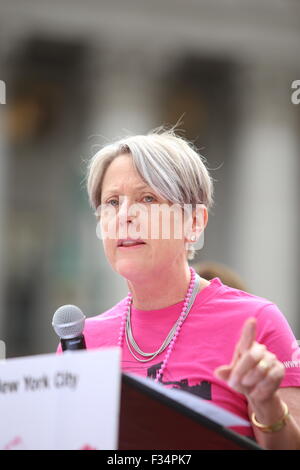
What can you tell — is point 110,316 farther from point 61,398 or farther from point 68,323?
point 61,398

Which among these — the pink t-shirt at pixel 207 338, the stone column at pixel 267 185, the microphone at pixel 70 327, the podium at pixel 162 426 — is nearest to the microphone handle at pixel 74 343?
the microphone at pixel 70 327

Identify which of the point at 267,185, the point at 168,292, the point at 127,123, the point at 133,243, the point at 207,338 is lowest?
the point at 207,338

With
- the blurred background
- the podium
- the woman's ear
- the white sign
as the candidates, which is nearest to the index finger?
the podium

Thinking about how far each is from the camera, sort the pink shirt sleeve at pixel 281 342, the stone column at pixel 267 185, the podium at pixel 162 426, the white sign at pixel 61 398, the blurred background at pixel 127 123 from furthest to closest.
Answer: the stone column at pixel 267 185
the blurred background at pixel 127 123
the pink shirt sleeve at pixel 281 342
the podium at pixel 162 426
the white sign at pixel 61 398

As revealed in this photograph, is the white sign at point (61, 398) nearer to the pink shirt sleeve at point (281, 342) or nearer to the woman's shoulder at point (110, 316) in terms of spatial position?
the pink shirt sleeve at point (281, 342)

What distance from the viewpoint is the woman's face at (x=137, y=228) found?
6.70 ft

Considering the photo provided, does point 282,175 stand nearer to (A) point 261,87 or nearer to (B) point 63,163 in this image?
(A) point 261,87

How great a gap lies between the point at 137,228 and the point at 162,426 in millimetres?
716

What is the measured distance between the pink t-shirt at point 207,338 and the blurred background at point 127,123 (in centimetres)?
650

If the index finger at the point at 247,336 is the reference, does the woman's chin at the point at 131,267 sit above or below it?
above

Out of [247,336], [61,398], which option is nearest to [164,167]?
[247,336]

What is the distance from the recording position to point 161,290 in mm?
2146

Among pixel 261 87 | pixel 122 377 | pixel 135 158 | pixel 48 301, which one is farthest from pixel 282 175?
pixel 122 377

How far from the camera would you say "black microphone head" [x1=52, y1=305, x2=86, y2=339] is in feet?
6.22
